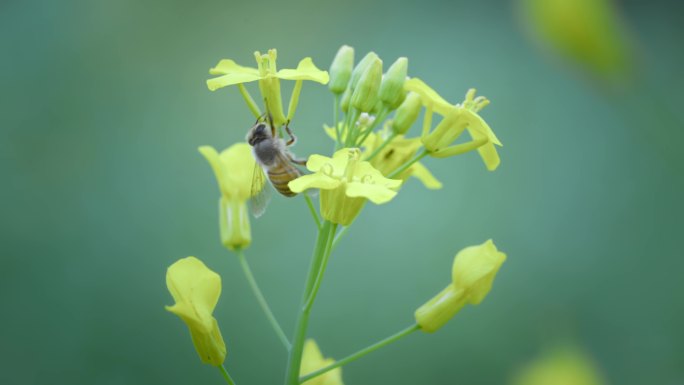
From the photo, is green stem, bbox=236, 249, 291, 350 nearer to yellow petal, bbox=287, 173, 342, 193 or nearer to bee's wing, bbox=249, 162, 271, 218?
bee's wing, bbox=249, 162, 271, 218

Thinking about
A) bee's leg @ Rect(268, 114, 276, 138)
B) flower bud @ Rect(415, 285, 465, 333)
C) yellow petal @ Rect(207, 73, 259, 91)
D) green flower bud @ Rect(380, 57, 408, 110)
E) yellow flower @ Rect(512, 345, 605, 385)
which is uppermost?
yellow petal @ Rect(207, 73, 259, 91)

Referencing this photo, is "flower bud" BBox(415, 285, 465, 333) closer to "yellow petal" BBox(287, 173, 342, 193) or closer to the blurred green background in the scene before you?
"yellow petal" BBox(287, 173, 342, 193)

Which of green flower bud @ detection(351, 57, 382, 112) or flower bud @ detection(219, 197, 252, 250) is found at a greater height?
green flower bud @ detection(351, 57, 382, 112)

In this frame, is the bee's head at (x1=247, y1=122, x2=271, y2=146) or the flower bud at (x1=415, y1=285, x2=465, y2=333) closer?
the flower bud at (x1=415, y1=285, x2=465, y2=333)

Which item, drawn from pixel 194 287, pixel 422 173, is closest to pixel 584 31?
pixel 422 173


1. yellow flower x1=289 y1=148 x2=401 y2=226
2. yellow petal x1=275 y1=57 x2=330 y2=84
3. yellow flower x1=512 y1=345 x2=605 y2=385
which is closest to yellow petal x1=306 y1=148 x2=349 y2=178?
yellow flower x1=289 y1=148 x2=401 y2=226

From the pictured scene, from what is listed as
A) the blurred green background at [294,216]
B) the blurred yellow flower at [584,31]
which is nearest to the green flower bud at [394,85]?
the blurred yellow flower at [584,31]

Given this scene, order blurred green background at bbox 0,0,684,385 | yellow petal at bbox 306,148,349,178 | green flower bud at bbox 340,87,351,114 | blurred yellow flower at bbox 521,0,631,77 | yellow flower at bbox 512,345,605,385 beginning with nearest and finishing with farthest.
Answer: yellow petal at bbox 306,148,349,178 → green flower bud at bbox 340,87,351,114 → yellow flower at bbox 512,345,605,385 → blurred yellow flower at bbox 521,0,631,77 → blurred green background at bbox 0,0,684,385

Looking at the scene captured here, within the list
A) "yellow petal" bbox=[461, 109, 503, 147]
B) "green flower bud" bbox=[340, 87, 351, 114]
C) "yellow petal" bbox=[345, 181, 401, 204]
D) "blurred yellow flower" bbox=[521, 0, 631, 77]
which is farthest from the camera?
"blurred yellow flower" bbox=[521, 0, 631, 77]
